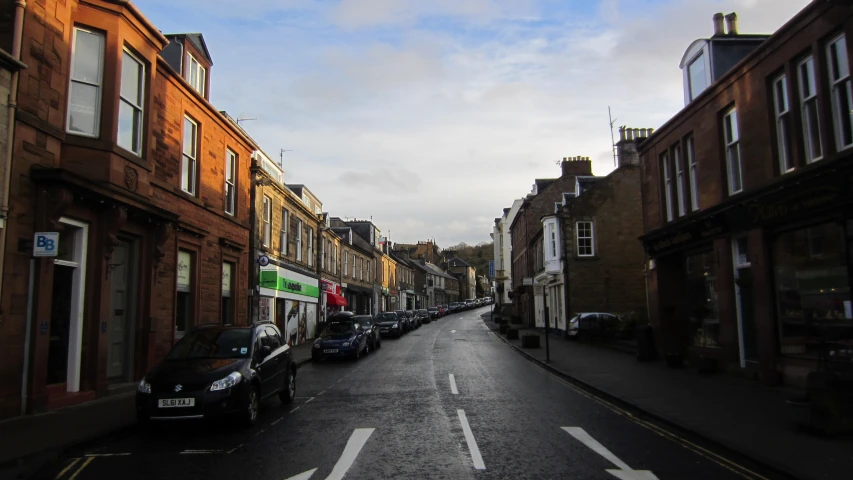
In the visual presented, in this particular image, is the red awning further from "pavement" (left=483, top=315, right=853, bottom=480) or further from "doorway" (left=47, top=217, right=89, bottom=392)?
"doorway" (left=47, top=217, right=89, bottom=392)

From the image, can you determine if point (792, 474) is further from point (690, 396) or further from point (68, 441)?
point (68, 441)

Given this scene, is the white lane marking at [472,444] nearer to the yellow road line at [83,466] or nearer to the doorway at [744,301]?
the yellow road line at [83,466]

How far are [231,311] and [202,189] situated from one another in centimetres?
492

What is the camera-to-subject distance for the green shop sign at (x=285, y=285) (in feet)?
69.5

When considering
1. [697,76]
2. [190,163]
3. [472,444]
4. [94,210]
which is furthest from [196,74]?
[472,444]

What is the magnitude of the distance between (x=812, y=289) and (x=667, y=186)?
749 centimetres

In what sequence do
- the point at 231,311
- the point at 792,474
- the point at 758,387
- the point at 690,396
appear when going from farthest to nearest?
the point at 231,311
the point at 758,387
the point at 690,396
the point at 792,474

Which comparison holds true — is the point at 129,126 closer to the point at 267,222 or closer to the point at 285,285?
the point at 267,222

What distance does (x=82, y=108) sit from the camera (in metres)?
11.4

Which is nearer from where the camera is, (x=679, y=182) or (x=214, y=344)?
(x=214, y=344)

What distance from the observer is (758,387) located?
12.1 m

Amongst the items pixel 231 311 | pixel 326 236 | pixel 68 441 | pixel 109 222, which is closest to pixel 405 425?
pixel 68 441

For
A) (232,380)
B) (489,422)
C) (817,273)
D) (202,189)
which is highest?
(202,189)

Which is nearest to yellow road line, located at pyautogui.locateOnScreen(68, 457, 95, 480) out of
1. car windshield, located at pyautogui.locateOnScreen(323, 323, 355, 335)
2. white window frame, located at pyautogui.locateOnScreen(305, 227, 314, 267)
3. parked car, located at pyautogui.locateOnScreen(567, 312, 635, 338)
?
car windshield, located at pyautogui.locateOnScreen(323, 323, 355, 335)
